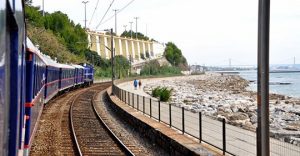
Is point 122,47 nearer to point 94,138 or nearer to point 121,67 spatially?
point 121,67

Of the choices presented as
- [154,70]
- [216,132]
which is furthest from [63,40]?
[216,132]

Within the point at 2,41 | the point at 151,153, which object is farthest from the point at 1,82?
the point at 151,153

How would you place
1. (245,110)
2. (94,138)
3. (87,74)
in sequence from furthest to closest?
(87,74) → (245,110) → (94,138)

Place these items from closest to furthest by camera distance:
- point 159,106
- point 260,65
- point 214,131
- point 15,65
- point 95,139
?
point 15,65 < point 260,65 < point 214,131 < point 95,139 < point 159,106

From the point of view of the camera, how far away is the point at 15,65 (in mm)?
5051

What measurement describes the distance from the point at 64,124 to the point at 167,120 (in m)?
6.29

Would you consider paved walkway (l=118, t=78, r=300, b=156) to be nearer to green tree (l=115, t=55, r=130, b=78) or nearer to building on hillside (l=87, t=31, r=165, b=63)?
green tree (l=115, t=55, r=130, b=78)

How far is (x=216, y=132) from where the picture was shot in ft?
41.3

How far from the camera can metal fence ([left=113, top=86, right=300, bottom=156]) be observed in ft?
30.9

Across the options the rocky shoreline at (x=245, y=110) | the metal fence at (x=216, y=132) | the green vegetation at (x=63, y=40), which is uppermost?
the green vegetation at (x=63, y=40)

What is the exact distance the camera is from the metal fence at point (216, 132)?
9.43 metres

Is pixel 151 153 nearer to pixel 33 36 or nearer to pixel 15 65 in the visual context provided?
pixel 15 65

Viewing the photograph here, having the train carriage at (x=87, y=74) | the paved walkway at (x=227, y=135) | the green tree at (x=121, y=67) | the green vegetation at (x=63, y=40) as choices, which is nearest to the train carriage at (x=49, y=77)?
the paved walkway at (x=227, y=135)

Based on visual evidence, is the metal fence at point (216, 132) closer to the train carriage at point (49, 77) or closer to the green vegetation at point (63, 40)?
the train carriage at point (49, 77)
